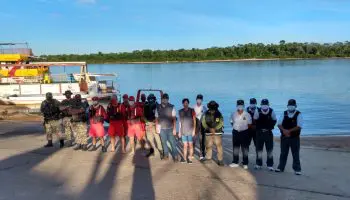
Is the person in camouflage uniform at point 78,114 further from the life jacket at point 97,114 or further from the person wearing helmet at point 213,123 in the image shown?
the person wearing helmet at point 213,123

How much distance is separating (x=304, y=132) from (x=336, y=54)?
145221 mm

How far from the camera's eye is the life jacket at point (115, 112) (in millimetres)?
10969

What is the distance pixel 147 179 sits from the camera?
8742mm

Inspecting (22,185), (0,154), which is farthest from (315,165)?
(0,154)

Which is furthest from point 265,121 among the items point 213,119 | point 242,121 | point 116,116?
point 116,116

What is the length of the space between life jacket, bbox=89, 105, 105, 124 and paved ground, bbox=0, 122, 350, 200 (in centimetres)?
87

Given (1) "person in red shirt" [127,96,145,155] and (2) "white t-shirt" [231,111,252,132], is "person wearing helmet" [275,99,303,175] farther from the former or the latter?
(1) "person in red shirt" [127,96,145,155]

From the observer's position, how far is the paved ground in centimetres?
777

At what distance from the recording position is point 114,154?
1120cm

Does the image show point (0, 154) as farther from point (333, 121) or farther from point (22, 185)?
point (333, 121)

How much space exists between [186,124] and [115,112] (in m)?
2.15

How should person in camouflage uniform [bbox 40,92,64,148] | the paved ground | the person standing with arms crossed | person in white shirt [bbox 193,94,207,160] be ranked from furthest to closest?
person in camouflage uniform [bbox 40,92,64,148]
person in white shirt [bbox 193,94,207,160]
the person standing with arms crossed
the paved ground

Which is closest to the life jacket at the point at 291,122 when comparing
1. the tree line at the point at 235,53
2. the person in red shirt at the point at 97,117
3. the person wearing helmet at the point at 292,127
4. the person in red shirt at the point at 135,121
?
the person wearing helmet at the point at 292,127

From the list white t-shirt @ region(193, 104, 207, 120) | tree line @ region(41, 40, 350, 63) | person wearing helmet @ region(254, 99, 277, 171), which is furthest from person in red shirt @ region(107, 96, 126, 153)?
tree line @ region(41, 40, 350, 63)
